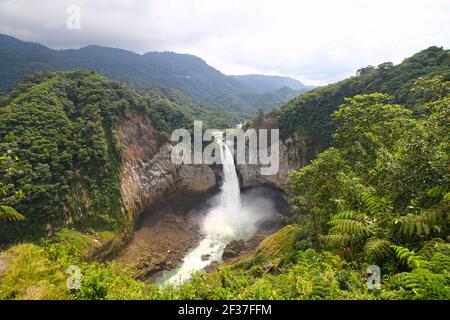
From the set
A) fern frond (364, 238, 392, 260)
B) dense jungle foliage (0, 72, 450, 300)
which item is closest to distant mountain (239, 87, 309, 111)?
dense jungle foliage (0, 72, 450, 300)

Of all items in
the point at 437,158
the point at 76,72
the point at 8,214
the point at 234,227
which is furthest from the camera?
the point at 76,72

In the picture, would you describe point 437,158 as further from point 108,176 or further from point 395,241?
point 108,176

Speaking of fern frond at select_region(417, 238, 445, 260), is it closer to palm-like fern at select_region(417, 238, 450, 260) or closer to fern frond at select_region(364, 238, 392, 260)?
palm-like fern at select_region(417, 238, 450, 260)

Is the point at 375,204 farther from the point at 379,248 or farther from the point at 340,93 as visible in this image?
the point at 340,93

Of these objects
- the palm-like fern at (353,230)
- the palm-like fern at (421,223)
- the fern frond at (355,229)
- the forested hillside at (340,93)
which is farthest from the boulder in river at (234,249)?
the palm-like fern at (421,223)

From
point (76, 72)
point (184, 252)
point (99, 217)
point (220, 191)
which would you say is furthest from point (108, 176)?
point (76, 72)

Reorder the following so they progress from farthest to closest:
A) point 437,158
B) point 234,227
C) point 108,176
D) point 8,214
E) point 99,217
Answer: point 234,227, point 108,176, point 99,217, point 437,158, point 8,214
